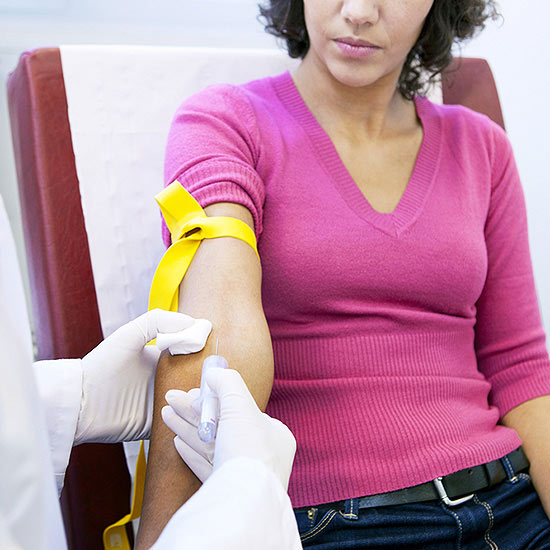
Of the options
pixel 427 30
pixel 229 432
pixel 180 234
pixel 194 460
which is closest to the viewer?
pixel 229 432

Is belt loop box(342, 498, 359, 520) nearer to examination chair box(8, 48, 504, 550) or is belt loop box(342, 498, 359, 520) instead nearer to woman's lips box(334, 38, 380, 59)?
examination chair box(8, 48, 504, 550)

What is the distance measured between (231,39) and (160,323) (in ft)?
4.05

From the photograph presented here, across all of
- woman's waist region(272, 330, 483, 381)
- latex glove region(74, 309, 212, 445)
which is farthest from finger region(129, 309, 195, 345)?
woman's waist region(272, 330, 483, 381)

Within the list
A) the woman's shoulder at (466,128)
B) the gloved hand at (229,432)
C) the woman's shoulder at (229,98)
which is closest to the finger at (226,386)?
the gloved hand at (229,432)

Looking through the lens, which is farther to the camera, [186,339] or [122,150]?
[122,150]

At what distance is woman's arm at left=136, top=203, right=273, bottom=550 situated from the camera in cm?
74

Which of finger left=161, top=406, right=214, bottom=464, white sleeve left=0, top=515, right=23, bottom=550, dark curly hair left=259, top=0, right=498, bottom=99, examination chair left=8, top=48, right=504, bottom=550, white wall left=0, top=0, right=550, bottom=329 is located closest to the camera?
white sleeve left=0, top=515, right=23, bottom=550

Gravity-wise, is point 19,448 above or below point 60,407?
above

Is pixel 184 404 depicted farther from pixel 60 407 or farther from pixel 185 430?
pixel 60 407

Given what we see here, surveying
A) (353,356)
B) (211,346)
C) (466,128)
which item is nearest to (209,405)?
(211,346)

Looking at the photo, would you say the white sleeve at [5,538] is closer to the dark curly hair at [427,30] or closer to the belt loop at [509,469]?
the belt loop at [509,469]

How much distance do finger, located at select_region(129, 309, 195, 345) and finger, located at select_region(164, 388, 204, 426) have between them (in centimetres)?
9

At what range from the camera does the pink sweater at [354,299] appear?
0.95m

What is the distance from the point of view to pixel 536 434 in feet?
3.57
